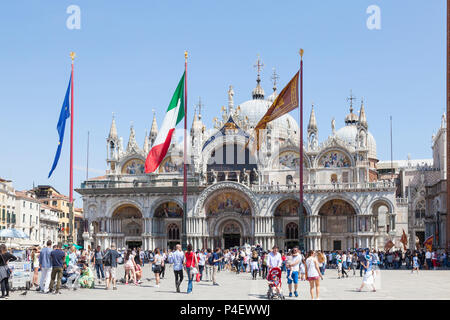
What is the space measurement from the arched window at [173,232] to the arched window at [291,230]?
12040 millimetres

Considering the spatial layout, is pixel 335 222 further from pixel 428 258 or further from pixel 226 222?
pixel 428 258

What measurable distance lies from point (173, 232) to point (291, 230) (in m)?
13.0

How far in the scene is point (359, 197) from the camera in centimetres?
6400

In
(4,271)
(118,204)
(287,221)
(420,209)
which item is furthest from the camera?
(420,209)

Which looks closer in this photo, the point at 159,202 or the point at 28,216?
the point at 159,202

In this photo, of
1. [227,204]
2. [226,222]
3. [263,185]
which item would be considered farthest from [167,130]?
[226,222]

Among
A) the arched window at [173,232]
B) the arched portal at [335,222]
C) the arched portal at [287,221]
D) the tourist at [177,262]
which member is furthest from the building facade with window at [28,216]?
the tourist at [177,262]

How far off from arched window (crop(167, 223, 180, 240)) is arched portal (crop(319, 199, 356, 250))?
15.6 metres

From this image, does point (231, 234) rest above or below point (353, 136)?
below

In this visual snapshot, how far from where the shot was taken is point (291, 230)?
6769cm

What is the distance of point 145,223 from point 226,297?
151ft

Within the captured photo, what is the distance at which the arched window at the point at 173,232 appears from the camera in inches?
2808
